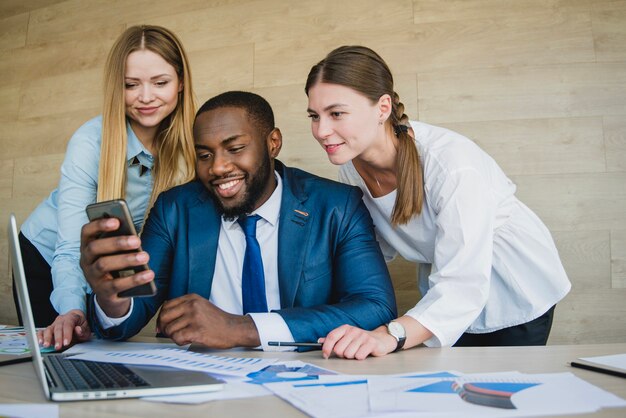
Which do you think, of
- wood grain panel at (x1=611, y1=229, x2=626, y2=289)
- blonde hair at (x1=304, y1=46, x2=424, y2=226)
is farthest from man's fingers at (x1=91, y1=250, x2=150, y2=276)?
wood grain panel at (x1=611, y1=229, x2=626, y2=289)

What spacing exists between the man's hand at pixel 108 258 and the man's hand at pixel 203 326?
14 cm

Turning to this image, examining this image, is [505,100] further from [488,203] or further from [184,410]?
[184,410]

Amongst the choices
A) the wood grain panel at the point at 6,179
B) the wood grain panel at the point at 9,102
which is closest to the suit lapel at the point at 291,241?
the wood grain panel at the point at 6,179

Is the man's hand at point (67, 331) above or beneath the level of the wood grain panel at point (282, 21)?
beneath

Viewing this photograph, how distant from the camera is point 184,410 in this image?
0.74 meters


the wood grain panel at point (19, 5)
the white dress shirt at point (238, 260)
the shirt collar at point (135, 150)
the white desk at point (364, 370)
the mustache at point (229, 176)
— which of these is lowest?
the white desk at point (364, 370)

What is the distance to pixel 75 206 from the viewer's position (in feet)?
5.77

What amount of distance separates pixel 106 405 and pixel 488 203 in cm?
111

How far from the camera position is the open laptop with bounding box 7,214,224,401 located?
771mm

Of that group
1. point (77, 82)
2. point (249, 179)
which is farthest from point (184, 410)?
point (77, 82)

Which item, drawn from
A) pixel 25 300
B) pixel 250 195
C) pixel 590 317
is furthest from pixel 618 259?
pixel 25 300

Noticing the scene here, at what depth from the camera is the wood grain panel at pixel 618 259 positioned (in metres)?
2.29

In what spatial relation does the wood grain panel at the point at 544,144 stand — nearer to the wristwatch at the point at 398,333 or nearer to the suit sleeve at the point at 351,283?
the suit sleeve at the point at 351,283

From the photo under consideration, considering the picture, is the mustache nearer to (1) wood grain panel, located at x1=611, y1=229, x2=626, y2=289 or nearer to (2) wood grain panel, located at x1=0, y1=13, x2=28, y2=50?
(1) wood grain panel, located at x1=611, y1=229, x2=626, y2=289
